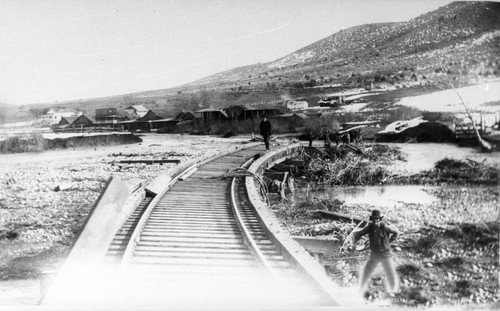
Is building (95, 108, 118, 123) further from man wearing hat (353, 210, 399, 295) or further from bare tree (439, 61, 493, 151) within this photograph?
bare tree (439, 61, 493, 151)

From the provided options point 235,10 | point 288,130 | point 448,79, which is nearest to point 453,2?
point 448,79

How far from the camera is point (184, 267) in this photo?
3783mm

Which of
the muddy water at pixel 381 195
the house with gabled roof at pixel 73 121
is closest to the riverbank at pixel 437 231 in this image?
the muddy water at pixel 381 195

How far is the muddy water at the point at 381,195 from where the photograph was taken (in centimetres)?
570

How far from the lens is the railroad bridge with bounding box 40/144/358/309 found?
3289 millimetres

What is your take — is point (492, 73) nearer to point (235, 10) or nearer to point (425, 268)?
A: point (425, 268)

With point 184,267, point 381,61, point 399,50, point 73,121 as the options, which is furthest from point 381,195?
point 73,121

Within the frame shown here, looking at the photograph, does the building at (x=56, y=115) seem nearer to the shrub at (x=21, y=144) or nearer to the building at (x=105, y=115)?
the building at (x=105, y=115)

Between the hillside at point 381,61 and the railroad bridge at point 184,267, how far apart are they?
1.99m

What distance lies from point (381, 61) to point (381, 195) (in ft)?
10.1

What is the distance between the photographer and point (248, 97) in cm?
714

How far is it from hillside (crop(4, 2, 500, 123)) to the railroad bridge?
1990 millimetres

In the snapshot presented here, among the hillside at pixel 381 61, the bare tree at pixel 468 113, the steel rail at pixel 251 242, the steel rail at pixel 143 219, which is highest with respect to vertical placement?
the hillside at pixel 381 61

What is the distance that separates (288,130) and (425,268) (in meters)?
6.97
